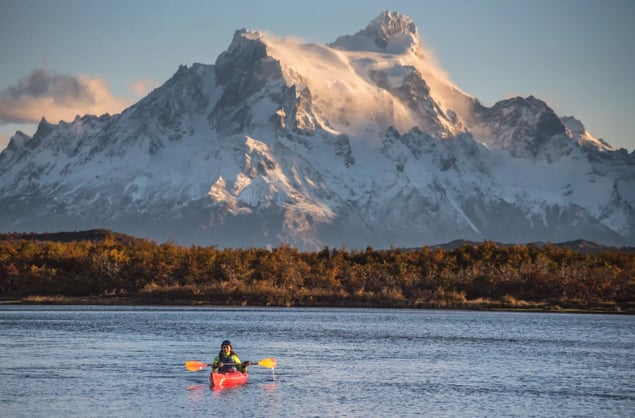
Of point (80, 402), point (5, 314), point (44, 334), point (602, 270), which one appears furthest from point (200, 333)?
point (602, 270)

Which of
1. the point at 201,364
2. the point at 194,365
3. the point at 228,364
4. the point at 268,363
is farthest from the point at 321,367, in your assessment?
the point at 194,365

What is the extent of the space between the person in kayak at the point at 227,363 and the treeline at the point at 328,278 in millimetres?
75026

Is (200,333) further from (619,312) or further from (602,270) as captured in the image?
(602,270)

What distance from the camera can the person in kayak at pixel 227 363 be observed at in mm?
71188

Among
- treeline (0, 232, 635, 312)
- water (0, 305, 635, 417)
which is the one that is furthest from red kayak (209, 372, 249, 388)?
treeline (0, 232, 635, 312)

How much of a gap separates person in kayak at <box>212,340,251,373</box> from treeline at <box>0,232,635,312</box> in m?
75.0

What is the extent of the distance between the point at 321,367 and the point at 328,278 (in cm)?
8102

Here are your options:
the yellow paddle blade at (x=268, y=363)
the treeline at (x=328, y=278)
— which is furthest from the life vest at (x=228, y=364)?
the treeline at (x=328, y=278)

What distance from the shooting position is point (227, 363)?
71375mm

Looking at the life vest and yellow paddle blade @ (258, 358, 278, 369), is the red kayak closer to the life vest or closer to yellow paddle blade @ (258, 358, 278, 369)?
the life vest

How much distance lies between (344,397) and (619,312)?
258 feet

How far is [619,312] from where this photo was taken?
13650 centimetres

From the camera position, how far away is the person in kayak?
71.2m

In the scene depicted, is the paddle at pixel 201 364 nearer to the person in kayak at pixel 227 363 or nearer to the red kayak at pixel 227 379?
the person in kayak at pixel 227 363
